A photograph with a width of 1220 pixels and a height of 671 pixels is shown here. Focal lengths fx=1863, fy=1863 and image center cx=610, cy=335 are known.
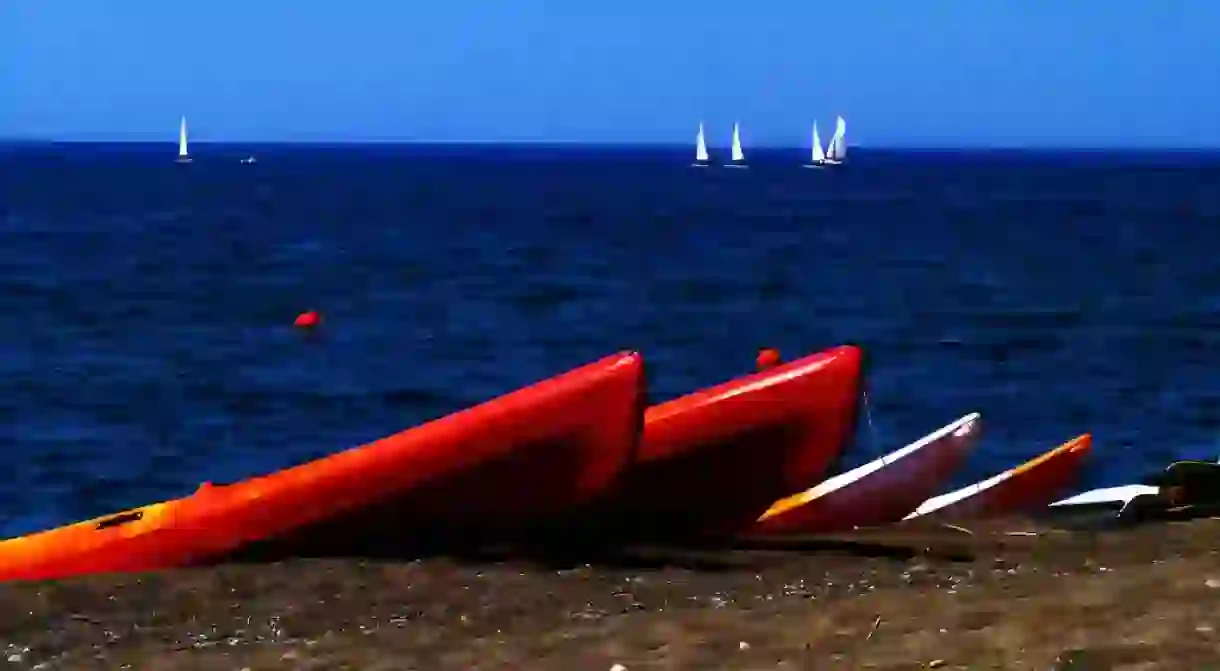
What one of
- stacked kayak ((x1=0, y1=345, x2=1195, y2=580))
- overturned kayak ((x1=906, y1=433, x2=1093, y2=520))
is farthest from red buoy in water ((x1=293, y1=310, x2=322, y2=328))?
stacked kayak ((x1=0, y1=345, x2=1195, y2=580))

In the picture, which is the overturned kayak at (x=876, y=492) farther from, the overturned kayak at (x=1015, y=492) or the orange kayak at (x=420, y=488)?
the orange kayak at (x=420, y=488)

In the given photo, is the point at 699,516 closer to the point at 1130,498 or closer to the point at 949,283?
the point at 1130,498

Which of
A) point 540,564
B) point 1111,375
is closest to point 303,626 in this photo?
point 540,564

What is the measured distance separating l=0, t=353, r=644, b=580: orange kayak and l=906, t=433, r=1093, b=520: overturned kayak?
314cm

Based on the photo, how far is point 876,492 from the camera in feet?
41.7

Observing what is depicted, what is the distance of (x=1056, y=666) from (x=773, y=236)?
2359 inches

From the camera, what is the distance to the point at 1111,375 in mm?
25516

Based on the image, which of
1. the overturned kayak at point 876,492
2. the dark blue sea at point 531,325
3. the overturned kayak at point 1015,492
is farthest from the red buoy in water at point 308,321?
the overturned kayak at point 876,492

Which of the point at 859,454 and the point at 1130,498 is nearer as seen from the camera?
the point at 1130,498

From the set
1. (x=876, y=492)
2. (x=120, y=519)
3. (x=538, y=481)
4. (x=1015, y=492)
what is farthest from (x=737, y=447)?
(x=120, y=519)

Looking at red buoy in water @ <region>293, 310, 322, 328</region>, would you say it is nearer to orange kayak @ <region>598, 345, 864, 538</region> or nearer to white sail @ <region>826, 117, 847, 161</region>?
orange kayak @ <region>598, 345, 864, 538</region>

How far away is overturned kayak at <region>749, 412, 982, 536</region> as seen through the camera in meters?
12.3

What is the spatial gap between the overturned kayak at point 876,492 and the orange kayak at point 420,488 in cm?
169

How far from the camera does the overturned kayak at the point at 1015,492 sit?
1321 centimetres
